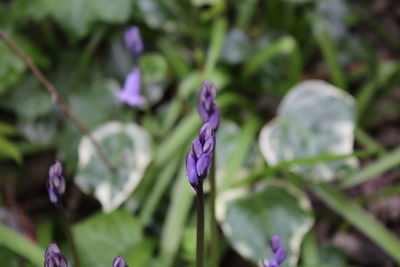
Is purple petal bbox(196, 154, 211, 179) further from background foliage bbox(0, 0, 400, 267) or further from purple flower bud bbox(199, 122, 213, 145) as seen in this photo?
background foliage bbox(0, 0, 400, 267)

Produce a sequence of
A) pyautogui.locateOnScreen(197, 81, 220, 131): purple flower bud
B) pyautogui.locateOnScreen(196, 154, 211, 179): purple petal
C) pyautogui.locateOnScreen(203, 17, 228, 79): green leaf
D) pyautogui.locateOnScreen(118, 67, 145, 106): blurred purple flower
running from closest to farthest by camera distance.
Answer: pyautogui.locateOnScreen(196, 154, 211, 179): purple petal < pyautogui.locateOnScreen(197, 81, 220, 131): purple flower bud < pyautogui.locateOnScreen(118, 67, 145, 106): blurred purple flower < pyautogui.locateOnScreen(203, 17, 228, 79): green leaf

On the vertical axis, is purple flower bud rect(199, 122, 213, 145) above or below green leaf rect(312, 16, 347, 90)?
above

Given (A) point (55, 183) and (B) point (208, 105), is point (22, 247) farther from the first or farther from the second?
(B) point (208, 105)

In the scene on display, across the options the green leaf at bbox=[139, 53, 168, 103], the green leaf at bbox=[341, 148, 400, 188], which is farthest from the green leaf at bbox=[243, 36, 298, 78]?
the green leaf at bbox=[341, 148, 400, 188]

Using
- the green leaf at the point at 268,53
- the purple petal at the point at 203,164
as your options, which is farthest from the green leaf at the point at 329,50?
the purple petal at the point at 203,164

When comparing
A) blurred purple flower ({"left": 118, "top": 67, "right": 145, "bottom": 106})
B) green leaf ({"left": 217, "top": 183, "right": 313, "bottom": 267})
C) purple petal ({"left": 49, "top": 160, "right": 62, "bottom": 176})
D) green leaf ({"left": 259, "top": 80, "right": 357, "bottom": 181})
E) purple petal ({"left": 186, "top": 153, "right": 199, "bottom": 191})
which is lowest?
green leaf ({"left": 217, "top": 183, "right": 313, "bottom": 267})

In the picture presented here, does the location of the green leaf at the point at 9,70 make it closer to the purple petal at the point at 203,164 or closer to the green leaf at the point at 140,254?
the green leaf at the point at 140,254

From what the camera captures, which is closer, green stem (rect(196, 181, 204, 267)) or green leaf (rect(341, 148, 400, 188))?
green stem (rect(196, 181, 204, 267))

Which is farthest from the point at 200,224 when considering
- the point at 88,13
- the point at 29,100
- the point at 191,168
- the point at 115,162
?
the point at 29,100

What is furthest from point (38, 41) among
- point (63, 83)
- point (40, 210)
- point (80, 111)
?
point (40, 210)
